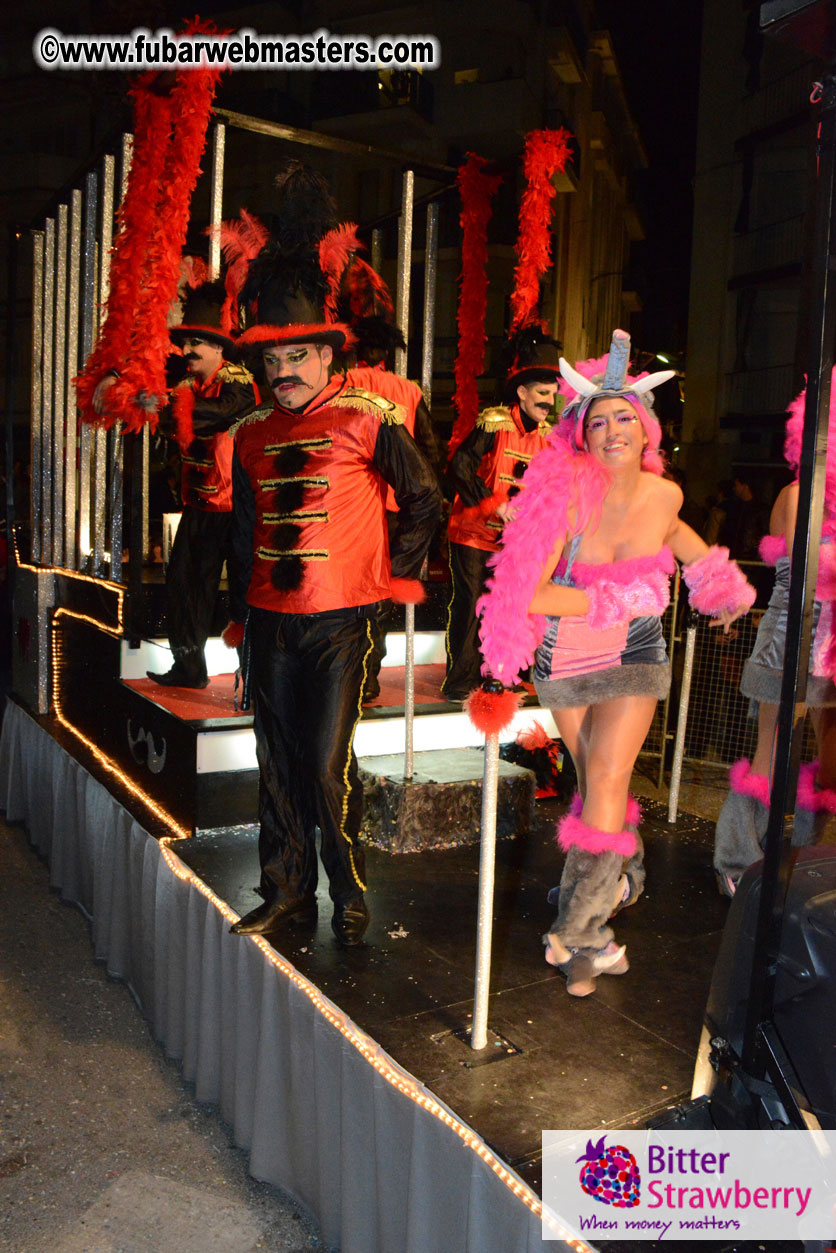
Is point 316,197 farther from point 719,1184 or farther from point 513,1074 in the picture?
point 719,1184

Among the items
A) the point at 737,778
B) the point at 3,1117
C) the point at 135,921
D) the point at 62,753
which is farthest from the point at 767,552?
the point at 62,753

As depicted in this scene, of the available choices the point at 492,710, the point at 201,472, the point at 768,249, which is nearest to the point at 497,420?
the point at 201,472

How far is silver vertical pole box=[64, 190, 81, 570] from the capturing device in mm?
5688

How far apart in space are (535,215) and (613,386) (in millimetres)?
3548

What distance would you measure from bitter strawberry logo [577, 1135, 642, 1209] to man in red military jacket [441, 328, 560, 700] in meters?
3.14

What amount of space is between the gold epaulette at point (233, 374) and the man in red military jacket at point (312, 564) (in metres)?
1.39

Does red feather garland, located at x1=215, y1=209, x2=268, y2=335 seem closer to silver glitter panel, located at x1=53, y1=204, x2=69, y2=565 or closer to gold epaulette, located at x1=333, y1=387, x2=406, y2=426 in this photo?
gold epaulette, located at x1=333, y1=387, x2=406, y2=426

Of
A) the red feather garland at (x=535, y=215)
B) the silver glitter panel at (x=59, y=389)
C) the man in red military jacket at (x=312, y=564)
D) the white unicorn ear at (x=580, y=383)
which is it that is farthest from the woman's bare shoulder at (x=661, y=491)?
the silver glitter panel at (x=59, y=389)

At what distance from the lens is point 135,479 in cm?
455

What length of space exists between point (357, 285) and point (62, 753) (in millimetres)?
2824

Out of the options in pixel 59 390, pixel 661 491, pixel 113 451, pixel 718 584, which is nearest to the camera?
pixel 661 491

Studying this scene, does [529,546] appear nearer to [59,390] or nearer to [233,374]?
[233,374]

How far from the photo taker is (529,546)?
7.75 ft
